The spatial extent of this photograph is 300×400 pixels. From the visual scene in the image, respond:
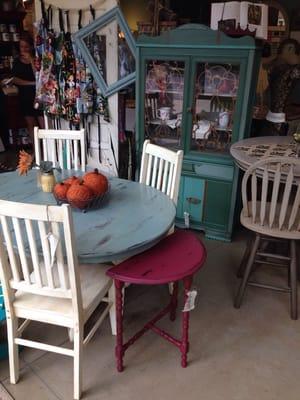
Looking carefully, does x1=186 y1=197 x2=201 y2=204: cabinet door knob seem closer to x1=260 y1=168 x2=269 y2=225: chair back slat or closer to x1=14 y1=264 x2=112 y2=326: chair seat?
x1=260 y1=168 x2=269 y2=225: chair back slat

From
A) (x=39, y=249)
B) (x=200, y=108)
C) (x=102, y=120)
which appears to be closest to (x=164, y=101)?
(x=200, y=108)

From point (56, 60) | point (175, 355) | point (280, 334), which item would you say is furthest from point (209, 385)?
point (56, 60)

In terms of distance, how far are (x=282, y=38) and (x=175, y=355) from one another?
4456 millimetres

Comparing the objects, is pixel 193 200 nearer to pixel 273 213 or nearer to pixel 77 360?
pixel 273 213

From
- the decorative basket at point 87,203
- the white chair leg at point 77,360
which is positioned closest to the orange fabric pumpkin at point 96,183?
the decorative basket at point 87,203

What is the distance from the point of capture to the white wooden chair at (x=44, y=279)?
135 cm

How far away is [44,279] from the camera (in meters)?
1.63

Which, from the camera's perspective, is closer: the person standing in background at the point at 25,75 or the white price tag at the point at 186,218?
the white price tag at the point at 186,218

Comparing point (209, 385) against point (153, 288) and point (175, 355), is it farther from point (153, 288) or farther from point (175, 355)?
point (153, 288)

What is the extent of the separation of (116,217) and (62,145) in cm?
109

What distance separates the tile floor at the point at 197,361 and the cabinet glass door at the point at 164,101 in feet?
4.56

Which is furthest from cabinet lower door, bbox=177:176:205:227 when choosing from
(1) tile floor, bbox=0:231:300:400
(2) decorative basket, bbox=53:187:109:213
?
(2) decorative basket, bbox=53:187:109:213

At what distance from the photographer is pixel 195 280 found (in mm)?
2529

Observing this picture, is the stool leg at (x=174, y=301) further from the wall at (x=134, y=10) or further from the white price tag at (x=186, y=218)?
the wall at (x=134, y=10)
